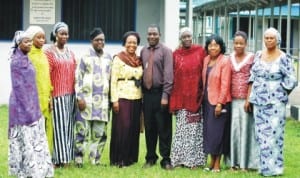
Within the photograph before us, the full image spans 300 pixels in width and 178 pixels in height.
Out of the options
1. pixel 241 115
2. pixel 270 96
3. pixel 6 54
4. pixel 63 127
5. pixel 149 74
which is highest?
pixel 6 54

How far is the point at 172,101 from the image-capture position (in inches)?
322

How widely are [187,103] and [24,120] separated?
2048mm

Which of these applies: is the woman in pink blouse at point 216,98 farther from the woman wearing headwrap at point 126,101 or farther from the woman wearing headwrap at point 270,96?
the woman wearing headwrap at point 126,101

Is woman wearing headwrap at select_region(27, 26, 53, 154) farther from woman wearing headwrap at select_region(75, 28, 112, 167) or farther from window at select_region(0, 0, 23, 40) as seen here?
window at select_region(0, 0, 23, 40)

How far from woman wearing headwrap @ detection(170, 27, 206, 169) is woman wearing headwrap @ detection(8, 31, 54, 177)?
1746 mm

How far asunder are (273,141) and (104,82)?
213 centimetres

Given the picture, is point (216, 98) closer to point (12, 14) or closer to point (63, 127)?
point (63, 127)

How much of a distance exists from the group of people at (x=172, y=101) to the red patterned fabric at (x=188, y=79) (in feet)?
0.04

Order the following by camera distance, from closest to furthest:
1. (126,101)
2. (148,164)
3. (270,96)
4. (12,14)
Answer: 1. (270,96)
2. (126,101)
3. (148,164)
4. (12,14)

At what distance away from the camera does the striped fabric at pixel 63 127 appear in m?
8.05

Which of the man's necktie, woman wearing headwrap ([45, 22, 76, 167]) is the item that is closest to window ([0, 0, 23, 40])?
woman wearing headwrap ([45, 22, 76, 167])

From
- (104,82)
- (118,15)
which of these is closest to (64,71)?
(104,82)

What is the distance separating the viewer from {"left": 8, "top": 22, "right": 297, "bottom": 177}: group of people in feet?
26.0

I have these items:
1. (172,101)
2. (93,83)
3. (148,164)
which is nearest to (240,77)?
(172,101)
